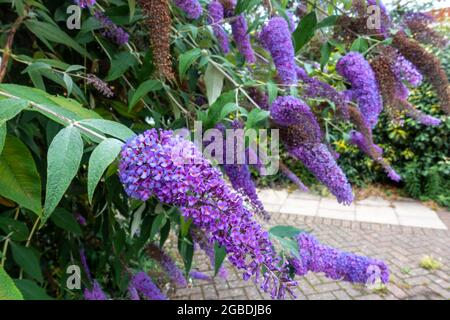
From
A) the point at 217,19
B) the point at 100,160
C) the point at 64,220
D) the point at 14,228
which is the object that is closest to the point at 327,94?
the point at 217,19

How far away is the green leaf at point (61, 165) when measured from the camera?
1.39 ft

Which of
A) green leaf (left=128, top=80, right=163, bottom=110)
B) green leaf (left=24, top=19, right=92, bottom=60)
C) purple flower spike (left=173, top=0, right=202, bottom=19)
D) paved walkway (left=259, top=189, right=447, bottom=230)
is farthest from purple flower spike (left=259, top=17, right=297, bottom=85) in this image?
paved walkway (left=259, top=189, right=447, bottom=230)

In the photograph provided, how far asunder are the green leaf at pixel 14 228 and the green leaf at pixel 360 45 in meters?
1.18

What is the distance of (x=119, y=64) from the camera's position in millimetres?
1031

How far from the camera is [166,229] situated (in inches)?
49.1

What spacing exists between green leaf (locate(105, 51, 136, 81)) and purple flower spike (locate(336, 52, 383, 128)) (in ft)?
2.18

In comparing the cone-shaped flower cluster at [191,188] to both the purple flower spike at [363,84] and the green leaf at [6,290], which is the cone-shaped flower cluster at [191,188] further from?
the purple flower spike at [363,84]

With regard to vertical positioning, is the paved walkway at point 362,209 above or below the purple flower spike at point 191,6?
below

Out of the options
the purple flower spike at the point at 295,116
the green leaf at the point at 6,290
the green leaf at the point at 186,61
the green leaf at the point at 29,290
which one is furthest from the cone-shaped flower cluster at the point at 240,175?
the green leaf at the point at 29,290

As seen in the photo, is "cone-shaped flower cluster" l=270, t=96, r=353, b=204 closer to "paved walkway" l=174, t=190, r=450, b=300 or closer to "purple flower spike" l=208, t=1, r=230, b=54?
"purple flower spike" l=208, t=1, r=230, b=54

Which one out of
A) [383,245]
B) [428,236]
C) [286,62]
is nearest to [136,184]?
[286,62]

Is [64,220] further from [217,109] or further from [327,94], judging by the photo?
[327,94]

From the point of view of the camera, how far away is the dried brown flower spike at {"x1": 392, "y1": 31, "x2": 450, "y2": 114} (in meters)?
1.08
